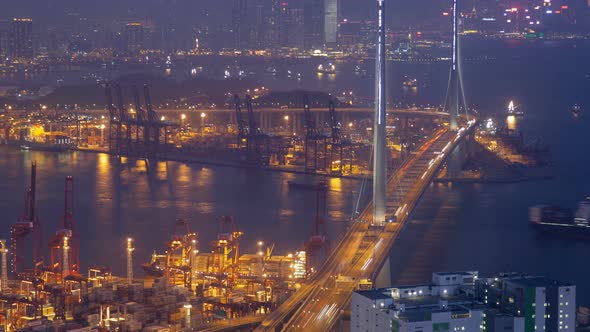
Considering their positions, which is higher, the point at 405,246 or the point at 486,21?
the point at 486,21

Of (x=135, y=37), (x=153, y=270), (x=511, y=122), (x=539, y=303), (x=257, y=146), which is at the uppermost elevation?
(x=135, y=37)

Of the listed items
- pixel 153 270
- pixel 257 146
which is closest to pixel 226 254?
pixel 153 270

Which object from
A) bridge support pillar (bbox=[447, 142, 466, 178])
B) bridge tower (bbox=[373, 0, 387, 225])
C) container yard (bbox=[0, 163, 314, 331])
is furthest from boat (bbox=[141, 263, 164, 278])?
bridge support pillar (bbox=[447, 142, 466, 178])

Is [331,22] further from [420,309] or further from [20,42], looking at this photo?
[420,309]

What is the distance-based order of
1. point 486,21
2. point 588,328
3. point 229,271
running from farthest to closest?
point 486,21 → point 229,271 → point 588,328

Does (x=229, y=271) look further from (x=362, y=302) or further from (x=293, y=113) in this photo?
(x=293, y=113)

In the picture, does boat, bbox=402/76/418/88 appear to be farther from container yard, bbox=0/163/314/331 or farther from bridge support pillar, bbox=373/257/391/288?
bridge support pillar, bbox=373/257/391/288

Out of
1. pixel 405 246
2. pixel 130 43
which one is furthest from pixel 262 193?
pixel 130 43
